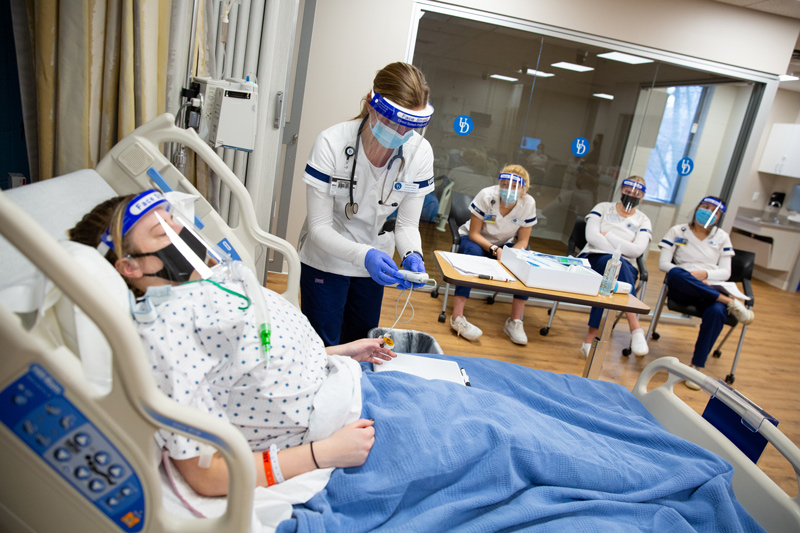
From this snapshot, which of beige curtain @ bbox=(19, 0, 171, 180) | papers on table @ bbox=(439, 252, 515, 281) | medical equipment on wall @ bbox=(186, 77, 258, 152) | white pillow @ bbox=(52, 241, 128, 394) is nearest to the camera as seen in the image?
white pillow @ bbox=(52, 241, 128, 394)

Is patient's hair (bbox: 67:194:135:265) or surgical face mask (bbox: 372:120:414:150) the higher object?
surgical face mask (bbox: 372:120:414:150)

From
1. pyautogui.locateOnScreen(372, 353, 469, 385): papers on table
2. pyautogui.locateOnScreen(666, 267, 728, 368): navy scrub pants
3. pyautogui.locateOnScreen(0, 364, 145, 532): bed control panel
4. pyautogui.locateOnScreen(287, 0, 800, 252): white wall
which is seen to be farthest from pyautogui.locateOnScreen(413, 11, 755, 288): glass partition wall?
pyautogui.locateOnScreen(0, 364, 145, 532): bed control panel

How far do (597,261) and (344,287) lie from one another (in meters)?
2.40

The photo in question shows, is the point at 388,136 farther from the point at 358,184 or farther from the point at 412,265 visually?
the point at 412,265

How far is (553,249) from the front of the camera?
15.0ft

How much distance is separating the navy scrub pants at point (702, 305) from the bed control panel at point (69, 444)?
359 cm

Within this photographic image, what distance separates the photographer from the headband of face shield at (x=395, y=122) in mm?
1764

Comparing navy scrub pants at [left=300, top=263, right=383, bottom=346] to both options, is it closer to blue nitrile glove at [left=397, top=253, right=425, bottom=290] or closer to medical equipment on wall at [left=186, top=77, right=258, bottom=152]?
blue nitrile glove at [left=397, top=253, right=425, bottom=290]

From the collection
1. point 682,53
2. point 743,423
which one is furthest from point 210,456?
point 682,53

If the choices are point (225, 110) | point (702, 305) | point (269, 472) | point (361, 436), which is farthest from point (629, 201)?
point (269, 472)

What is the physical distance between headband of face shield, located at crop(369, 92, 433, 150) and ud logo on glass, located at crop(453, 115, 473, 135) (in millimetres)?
2359

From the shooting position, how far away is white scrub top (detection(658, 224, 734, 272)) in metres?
3.81

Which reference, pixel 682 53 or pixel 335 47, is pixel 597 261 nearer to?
pixel 682 53

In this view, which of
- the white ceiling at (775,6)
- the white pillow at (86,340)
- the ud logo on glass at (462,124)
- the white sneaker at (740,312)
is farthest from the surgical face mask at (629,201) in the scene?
the white pillow at (86,340)
